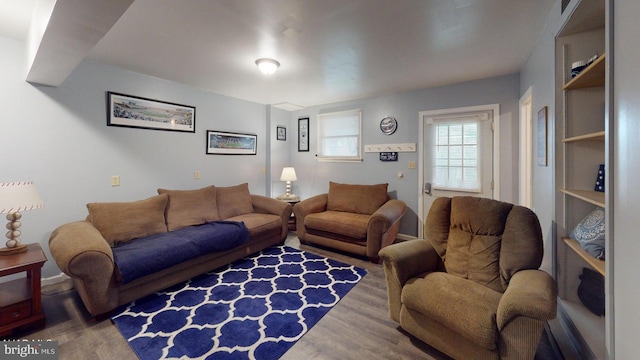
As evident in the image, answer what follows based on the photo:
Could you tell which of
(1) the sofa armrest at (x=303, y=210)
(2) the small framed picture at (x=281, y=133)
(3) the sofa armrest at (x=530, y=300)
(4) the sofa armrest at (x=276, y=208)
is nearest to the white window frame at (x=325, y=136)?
(2) the small framed picture at (x=281, y=133)

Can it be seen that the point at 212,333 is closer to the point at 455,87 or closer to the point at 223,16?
the point at 223,16

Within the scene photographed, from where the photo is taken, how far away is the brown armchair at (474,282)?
1286mm

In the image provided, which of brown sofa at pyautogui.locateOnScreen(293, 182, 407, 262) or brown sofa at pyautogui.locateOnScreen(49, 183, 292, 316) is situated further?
brown sofa at pyautogui.locateOnScreen(293, 182, 407, 262)

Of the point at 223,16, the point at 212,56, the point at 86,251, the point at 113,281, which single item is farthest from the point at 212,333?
the point at 212,56

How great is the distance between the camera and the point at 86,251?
6.12 ft

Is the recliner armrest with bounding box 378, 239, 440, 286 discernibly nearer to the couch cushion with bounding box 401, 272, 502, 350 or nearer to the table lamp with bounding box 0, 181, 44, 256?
the couch cushion with bounding box 401, 272, 502, 350

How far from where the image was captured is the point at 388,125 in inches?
159

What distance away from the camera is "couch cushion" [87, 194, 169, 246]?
2449 millimetres

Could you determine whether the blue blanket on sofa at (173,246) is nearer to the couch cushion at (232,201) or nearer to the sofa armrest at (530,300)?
the couch cushion at (232,201)

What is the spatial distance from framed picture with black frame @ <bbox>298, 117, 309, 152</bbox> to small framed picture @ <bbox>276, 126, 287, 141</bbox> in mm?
298

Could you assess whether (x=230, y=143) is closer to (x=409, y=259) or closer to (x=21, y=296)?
(x=21, y=296)

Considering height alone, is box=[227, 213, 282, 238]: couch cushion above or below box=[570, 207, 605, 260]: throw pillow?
below

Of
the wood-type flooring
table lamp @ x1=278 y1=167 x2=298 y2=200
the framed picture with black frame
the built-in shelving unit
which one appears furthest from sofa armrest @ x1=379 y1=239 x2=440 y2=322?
the framed picture with black frame

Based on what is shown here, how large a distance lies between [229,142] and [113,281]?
256cm
